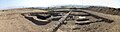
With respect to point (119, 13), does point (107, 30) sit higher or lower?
higher

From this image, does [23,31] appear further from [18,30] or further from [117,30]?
[117,30]

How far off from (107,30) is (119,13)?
333 inches

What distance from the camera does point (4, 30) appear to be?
10.3 metres

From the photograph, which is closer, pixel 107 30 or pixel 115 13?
pixel 107 30

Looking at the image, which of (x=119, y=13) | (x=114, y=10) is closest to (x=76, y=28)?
(x=119, y=13)

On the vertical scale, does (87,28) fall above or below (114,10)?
above

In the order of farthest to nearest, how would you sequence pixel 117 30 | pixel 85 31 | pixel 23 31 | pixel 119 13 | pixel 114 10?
pixel 114 10 → pixel 119 13 → pixel 85 31 → pixel 117 30 → pixel 23 31

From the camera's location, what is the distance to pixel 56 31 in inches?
431

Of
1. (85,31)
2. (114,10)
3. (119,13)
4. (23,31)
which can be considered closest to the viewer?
(23,31)

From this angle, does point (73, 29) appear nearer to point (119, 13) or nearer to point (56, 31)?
point (56, 31)

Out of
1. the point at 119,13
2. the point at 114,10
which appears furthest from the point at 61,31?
the point at 114,10

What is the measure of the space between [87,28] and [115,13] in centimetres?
822

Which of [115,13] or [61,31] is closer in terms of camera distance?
[61,31]

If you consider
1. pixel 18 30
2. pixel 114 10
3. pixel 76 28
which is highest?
pixel 18 30
